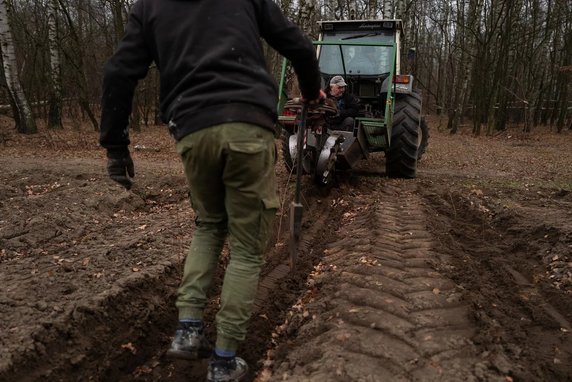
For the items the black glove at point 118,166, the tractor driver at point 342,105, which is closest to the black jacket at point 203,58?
the black glove at point 118,166

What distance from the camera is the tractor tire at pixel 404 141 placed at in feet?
23.4

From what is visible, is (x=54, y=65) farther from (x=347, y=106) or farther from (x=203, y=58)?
(x=203, y=58)

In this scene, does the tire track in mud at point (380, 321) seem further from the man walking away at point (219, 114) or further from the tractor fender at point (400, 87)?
the tractor fender at point (400, 87)

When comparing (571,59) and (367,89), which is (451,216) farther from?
(571,59)

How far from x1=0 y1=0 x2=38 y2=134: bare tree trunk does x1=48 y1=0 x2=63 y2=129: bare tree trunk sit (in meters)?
1.42

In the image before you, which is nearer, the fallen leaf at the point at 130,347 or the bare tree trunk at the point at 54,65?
the fallen leaf at the point at 130,347

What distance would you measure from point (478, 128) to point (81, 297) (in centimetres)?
1782

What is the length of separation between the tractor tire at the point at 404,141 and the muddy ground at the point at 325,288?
1125mm

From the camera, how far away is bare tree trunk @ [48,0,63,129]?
44.3 feet

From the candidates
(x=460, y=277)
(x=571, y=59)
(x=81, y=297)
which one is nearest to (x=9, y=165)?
(x=81, y=297)

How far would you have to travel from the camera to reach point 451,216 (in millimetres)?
5238

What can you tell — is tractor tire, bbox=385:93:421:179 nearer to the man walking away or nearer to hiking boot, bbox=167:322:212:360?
the man walking away

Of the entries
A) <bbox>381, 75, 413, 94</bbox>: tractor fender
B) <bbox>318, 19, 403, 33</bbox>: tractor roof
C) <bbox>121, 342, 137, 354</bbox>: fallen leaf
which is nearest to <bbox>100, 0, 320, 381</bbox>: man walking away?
<bbox>121, 342, 137, 354</bbox>: fallen leaf

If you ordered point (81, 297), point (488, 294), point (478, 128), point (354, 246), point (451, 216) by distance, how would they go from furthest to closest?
point (478, 128), point (451, 216), point (354, 246), point (488, 294), point (81, 297)
